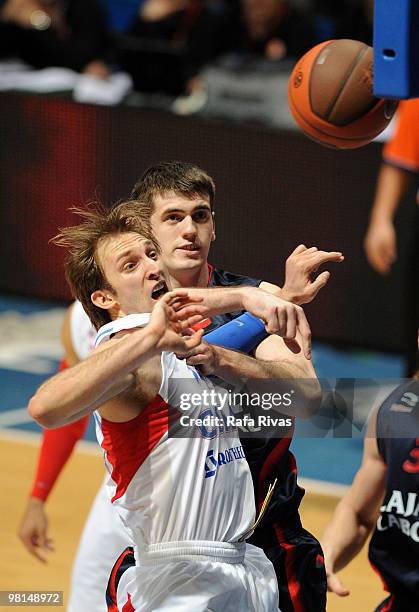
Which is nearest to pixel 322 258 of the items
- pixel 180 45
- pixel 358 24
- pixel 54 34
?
pixel 358 24

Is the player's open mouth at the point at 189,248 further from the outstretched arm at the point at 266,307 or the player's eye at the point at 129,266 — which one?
the player's eye at the point at 129,266

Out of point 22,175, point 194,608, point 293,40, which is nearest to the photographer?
point 194,608

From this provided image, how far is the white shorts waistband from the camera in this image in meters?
4.03

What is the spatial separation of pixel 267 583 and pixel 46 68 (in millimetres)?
9158

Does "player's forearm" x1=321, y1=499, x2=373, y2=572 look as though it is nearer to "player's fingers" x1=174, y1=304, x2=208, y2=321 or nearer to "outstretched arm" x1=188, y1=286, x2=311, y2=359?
"outstretched arm" x1=188, y1=286, x2=311, y2=359

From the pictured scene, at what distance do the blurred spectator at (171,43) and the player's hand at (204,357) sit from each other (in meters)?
8.22

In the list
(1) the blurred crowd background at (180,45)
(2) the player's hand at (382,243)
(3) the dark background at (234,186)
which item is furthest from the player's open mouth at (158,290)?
(1) the blurred crowd background at (180,45)

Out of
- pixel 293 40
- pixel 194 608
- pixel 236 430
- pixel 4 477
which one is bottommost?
pixel 4 477

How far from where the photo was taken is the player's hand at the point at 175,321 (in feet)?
11.7

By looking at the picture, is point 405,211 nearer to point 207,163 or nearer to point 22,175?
point 207,163

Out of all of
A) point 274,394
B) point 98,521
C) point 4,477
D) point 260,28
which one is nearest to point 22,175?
point 260,28

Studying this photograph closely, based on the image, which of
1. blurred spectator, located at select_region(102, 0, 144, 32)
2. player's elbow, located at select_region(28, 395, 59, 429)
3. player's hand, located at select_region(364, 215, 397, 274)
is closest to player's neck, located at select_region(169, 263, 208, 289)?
player's elbow, located at select_region(28, 395, 59, 429)

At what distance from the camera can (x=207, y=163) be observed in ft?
34.2

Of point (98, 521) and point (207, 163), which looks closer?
point (98, 521)
